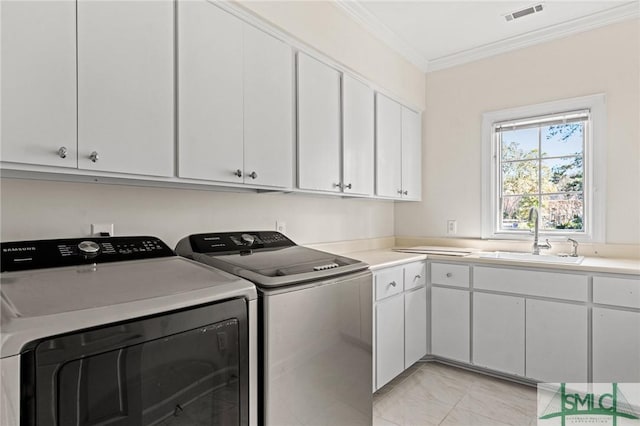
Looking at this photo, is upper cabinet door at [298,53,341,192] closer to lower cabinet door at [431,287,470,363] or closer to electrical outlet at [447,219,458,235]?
lower cabinet door at [431,287,470,363]

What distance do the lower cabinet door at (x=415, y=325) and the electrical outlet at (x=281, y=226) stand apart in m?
0.97

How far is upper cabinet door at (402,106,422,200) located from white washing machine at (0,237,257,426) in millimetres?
2289

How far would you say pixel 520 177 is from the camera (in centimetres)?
312

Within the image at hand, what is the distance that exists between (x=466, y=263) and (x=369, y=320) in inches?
49.0

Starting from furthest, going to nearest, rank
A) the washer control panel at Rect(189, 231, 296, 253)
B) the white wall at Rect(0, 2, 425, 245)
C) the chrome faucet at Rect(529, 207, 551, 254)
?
1. the chrome faucet at Rect(529, 207, 551, 254)
2. the washer control panel at Rect(189, 231, 296, 253)
3. the white wall at Rect(0, 2, 425, 245)

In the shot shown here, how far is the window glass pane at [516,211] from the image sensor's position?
3.07 metres

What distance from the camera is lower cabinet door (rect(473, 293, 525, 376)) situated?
2480 millimetres

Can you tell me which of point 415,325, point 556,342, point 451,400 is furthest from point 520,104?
point 451,400

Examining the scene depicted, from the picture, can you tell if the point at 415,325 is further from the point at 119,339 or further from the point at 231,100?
the point at 119,339

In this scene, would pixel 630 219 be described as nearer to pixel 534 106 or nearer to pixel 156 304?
pixel 534 106

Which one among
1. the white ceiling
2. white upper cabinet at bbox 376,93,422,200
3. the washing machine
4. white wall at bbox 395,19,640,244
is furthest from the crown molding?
the washing machine

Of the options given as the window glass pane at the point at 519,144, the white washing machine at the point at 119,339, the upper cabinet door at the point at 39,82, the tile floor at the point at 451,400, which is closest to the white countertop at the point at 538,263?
the tile floor at the point at 451,400

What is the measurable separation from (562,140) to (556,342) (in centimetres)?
156

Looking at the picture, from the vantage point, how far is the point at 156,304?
997 mm
